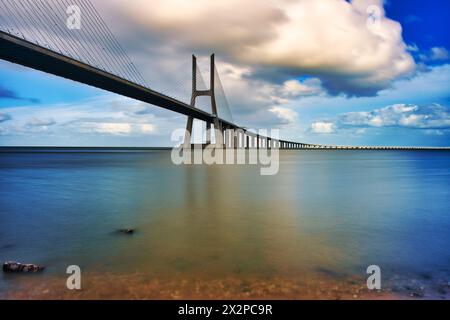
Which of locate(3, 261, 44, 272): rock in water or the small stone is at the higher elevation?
locate(3, 261, 44, 272): rock in water

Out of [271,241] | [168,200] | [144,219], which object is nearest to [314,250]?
[271,241]

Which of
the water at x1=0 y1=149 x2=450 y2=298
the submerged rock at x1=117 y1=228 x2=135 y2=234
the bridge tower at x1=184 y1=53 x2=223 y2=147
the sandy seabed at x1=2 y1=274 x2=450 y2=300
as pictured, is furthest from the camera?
the bridge tower at x1=184 y1=53 x2=223 y2=147

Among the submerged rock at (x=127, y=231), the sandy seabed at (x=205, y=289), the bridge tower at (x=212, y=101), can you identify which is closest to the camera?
the sandy seabed at (x=205, y=289)

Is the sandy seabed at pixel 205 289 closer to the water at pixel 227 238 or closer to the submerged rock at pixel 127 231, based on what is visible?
the water at pixel 227 238

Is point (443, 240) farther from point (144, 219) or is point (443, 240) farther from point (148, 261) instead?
point (144, 219)

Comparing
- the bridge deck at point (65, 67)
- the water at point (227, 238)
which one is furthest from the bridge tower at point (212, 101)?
the water at point (227, 238)

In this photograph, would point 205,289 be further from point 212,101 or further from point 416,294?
point 212,101

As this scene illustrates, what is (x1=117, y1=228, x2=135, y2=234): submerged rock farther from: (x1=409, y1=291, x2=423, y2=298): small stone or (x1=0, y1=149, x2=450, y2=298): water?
(x1=409, y1=291, x2=423, y2=298): small stone

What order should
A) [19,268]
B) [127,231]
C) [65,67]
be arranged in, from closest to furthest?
[19,268]
[127,231]
[65,67]

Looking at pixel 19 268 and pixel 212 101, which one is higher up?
pixel 212 101

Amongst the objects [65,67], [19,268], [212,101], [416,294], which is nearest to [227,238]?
[416,294]

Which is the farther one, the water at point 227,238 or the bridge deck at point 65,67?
the bridge deck at point 65,67

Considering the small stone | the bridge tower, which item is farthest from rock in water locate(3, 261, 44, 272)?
the bridge tower
